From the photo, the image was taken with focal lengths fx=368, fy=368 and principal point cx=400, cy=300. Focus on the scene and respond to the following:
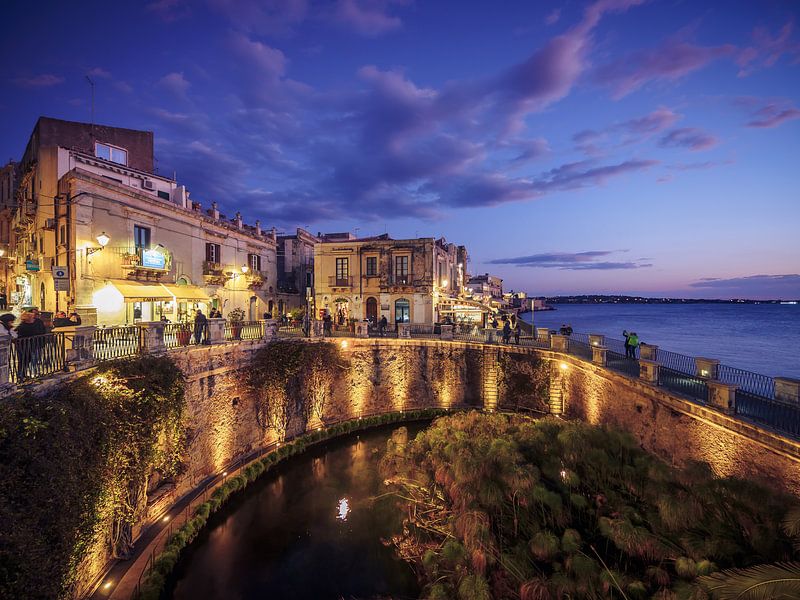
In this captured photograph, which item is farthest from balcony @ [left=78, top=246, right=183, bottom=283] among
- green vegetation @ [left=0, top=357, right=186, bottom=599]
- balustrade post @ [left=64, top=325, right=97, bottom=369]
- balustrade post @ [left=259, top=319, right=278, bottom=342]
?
green vegetation @ [left=0, top=357, right=186, bottom=599]

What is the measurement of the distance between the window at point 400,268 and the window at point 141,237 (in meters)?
16.6

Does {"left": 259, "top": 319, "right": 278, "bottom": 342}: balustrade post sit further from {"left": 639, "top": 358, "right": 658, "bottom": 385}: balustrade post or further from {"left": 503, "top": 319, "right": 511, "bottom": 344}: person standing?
{"left": 639, "top": 358, "right": 658, "bottom": 385}: balustrade post

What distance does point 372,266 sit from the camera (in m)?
30.0

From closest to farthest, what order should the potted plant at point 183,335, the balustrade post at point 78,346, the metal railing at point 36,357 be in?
the metal railing at point 36,357, the balustrade post at point 78,346, the potted plant at point 183,335

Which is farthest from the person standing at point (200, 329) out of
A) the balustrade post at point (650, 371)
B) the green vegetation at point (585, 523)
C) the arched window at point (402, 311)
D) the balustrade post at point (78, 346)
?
the balustrade post at point (650, 371)

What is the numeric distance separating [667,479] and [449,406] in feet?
51.1

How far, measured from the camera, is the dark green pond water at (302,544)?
1084 cm

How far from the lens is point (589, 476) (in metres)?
8.95

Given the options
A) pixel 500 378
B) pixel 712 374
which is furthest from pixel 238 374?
pixel 712 374

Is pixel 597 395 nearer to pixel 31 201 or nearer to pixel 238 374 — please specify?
pixel 238 374

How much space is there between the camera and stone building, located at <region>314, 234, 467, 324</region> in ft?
96.0

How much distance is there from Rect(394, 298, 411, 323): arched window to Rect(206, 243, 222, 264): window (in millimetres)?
13215

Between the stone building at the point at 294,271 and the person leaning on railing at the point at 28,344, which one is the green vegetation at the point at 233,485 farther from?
the stone building at the point at 294,271

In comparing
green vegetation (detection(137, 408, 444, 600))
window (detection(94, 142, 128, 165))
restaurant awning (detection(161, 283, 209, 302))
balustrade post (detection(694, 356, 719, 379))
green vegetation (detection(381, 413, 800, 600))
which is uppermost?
window (detection(94, 142, 128, 165))
